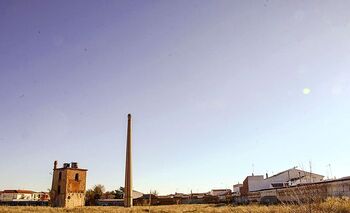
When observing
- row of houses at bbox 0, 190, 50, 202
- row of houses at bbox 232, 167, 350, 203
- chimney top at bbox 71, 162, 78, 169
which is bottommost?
row of houses at bbox 0, 190, 50, 202

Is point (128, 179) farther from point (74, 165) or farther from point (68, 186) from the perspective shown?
point (74, 165)

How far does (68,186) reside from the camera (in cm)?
5403

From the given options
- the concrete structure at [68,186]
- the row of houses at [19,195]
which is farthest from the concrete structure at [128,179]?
the row of houses at [19,195]

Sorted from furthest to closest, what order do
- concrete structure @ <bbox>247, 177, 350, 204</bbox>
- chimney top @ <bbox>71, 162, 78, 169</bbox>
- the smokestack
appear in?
1. chimney top @ <bbox>71, 162, 78, 169</bbox>
2. the smokestack
3. concrete structure @ <bbox>247, 177, 350, 204</bbox>

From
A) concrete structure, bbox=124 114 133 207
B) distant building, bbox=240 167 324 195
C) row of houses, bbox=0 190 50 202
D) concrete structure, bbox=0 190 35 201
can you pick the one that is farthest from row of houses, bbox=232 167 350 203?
concrete structure, bbox=0 190 35 201

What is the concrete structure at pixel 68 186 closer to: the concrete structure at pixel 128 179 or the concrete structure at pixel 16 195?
the concrete structure at pixel 128 179

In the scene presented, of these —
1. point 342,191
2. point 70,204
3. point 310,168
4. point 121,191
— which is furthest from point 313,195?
point 121,191

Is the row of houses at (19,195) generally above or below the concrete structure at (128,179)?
below

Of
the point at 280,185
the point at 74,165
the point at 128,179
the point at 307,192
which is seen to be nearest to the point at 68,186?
the point at 74,165

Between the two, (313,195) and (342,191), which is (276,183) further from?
(313,195)

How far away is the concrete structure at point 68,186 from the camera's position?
5322 centimetres

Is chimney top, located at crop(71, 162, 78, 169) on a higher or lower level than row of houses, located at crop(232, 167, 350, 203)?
higher

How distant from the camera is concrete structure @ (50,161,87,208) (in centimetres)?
5322

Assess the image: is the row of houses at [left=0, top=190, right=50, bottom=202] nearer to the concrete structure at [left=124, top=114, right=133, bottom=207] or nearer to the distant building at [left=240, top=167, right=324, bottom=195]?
the concrete structure at [left=124, top=114, right=133, bottom=207]
